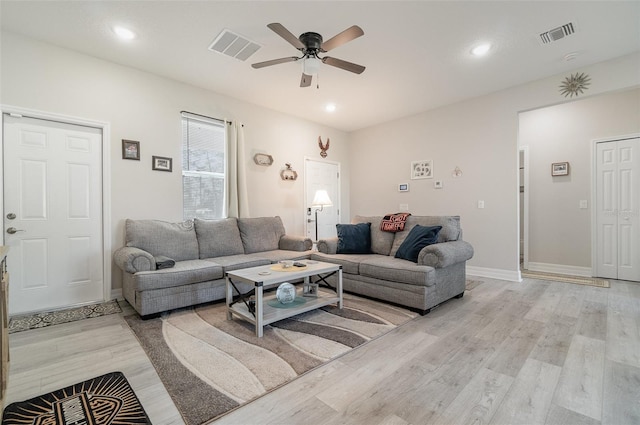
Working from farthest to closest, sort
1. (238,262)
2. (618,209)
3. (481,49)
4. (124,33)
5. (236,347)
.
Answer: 1. (618,209)
2. (238,262)
3. (481,49)
4. (124,33)
5. (236,347)

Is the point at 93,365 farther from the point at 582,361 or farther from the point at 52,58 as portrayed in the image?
the point at 582,361

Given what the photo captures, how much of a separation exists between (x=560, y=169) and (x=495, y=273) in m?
2.07

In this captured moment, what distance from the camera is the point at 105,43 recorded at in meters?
2.98

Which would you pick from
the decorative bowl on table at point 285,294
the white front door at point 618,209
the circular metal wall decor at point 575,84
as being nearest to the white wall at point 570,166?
the white front door at point 618,209

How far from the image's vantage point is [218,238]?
3846 mm

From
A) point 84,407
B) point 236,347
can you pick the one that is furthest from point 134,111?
point 84,407

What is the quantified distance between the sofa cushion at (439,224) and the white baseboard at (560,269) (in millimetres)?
2550

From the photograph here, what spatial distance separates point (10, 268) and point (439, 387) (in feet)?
12.7

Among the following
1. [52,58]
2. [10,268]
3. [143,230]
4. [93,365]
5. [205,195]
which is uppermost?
[52,58]

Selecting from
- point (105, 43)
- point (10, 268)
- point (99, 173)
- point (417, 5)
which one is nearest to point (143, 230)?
point (99, 173)

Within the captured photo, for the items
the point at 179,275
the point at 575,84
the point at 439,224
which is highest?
the point at 575,84

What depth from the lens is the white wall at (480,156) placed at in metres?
3.87

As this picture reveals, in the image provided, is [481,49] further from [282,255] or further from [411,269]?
[282,255]

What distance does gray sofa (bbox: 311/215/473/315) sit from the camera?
2.85m
